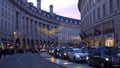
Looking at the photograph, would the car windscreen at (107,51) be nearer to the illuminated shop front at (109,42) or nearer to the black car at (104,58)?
the black car at (104,58)

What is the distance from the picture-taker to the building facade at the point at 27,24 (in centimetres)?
9250

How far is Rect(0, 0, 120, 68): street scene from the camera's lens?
31287 mm

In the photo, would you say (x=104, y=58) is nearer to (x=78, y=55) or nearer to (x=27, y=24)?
(x=78, y=55)

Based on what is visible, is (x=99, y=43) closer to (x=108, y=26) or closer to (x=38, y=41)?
(x=108, y=26)

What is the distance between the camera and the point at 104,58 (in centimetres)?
2648

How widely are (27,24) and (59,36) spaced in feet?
127

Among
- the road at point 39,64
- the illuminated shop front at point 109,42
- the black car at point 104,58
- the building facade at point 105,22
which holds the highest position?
the building facade at point 105,22

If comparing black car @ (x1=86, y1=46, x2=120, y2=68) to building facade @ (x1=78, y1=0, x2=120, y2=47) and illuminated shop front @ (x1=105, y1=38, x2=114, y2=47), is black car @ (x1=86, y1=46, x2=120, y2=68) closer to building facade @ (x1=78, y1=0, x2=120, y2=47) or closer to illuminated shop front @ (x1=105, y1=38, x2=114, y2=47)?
building facade @ (x1=78, y1=0, x2=120, y2=47)

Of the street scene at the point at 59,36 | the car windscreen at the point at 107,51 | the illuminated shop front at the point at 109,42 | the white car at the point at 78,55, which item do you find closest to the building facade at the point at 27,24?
the street scene at the point at 59,36

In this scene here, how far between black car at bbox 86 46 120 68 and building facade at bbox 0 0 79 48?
5806 cm

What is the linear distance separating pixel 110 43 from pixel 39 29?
96556 millimetres

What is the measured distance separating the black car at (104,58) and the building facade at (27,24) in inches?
2286

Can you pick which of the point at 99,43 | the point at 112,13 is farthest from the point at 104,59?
the point at 99,43

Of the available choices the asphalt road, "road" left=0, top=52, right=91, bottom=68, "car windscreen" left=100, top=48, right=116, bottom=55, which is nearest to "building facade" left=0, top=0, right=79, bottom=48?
the asphalt road
